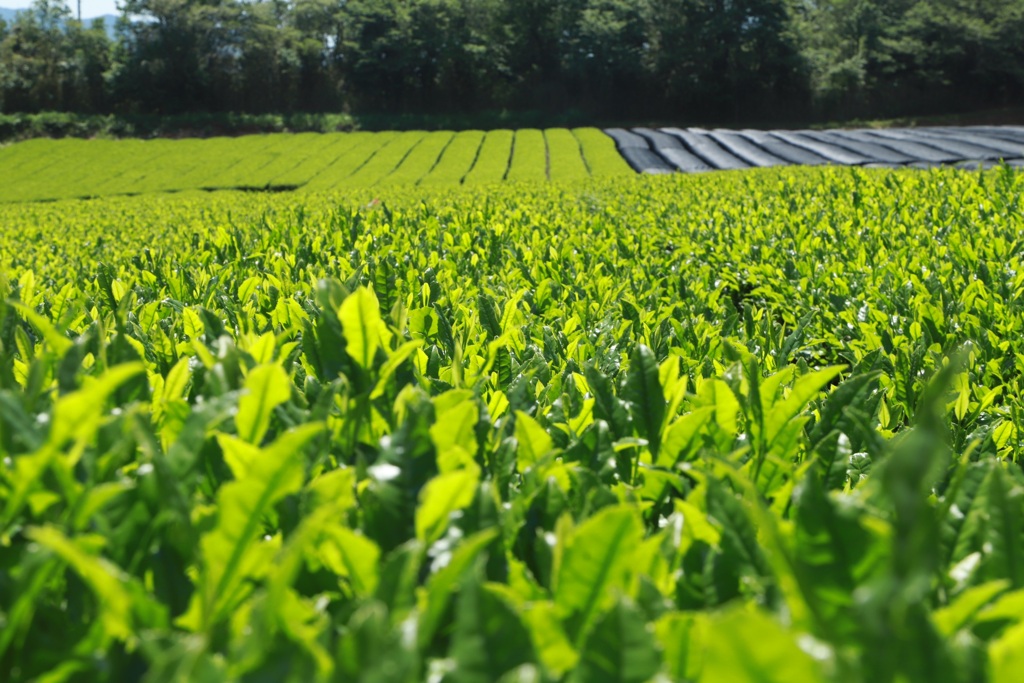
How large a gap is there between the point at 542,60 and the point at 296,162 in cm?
3187

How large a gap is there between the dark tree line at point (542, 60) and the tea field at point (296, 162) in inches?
761

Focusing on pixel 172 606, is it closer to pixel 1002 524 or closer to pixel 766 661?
pixel 766 661

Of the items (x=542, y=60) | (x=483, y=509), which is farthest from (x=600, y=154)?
(x=542, y=60)

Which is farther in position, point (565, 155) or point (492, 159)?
point (492, 159)

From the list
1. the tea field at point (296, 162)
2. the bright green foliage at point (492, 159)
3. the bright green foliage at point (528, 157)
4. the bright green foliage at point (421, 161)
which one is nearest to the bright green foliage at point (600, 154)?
the tea field at point (296, 162)

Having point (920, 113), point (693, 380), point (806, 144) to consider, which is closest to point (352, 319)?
point (693, 380)

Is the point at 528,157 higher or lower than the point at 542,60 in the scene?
lower

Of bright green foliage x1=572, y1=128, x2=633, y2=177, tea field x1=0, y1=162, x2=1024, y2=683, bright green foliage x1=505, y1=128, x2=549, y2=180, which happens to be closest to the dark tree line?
bright green foliage x1=505, y1=128, x2=549, y2=180

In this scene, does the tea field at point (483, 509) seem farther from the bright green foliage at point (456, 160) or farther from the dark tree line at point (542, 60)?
the dark tree line at point (542, 60)

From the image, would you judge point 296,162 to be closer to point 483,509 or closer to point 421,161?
point 421,161

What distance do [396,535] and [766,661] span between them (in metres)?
0.60

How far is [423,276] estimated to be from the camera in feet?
11.4

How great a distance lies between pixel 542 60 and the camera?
6016cm

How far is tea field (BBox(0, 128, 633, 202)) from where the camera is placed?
94.0ft
